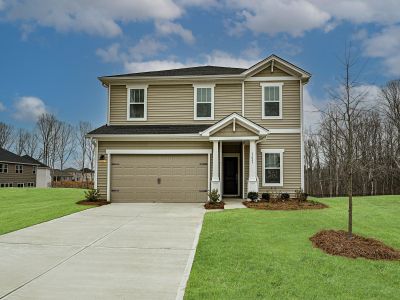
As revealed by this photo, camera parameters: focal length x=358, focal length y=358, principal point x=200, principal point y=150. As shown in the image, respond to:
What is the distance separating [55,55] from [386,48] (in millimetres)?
22725

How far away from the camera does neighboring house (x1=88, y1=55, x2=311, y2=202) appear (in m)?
16.5

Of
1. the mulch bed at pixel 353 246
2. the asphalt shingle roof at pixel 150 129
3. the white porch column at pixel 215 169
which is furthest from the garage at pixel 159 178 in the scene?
the mulch bed at pixel 353 246

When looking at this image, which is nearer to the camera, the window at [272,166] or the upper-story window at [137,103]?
the window at [272,166]

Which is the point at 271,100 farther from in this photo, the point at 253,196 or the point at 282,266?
the point at 282,266

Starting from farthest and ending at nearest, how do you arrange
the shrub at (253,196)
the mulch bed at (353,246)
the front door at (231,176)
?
1. the front door at (231,176)
2. the shrub at (253,196)
3. the mulch bed at (353,246)

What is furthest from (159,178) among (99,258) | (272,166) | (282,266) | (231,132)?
(282,266)

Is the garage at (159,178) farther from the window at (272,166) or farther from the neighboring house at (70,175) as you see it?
the neighboring house at (70,175)

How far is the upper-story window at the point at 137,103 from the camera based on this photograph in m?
18.5

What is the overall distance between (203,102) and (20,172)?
35.4 meters

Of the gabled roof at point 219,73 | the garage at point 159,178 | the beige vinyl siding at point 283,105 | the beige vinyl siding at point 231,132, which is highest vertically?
the gabled roof at point 219,73

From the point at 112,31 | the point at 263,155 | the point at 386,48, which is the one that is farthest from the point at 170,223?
the point at 386,48

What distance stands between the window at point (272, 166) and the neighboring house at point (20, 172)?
34.0 metres

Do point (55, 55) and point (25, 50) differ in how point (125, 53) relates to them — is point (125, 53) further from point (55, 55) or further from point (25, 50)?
point (25, 50)

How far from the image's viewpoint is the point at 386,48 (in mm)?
23109
